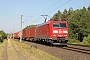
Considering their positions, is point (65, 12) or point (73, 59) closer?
point (73, 59)

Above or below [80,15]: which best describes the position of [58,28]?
below

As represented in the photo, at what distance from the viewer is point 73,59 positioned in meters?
14.9

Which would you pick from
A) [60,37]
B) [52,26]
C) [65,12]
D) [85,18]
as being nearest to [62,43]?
[60,37]

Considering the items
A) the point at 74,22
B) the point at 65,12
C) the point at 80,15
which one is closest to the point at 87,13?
the point at 80,15

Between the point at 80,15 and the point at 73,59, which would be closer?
the point at 73,59

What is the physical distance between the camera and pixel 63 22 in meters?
29.0

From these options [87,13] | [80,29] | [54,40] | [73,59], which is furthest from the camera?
[87,13]

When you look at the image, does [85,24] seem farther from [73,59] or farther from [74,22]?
[73,59]

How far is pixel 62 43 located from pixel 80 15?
65.0m

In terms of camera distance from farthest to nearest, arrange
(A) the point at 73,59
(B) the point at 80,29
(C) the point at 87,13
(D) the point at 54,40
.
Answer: (C) the point at 87,13, (B) the point at 80,29, (D) the point at 54,40, (A) the point at 73,59

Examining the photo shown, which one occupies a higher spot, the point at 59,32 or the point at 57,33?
the point at 59,32

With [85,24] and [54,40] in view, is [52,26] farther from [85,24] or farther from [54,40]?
[85,24]

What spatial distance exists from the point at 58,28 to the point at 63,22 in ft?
3.77

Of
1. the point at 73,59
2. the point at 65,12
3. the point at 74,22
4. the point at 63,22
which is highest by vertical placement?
the point at 65,12
